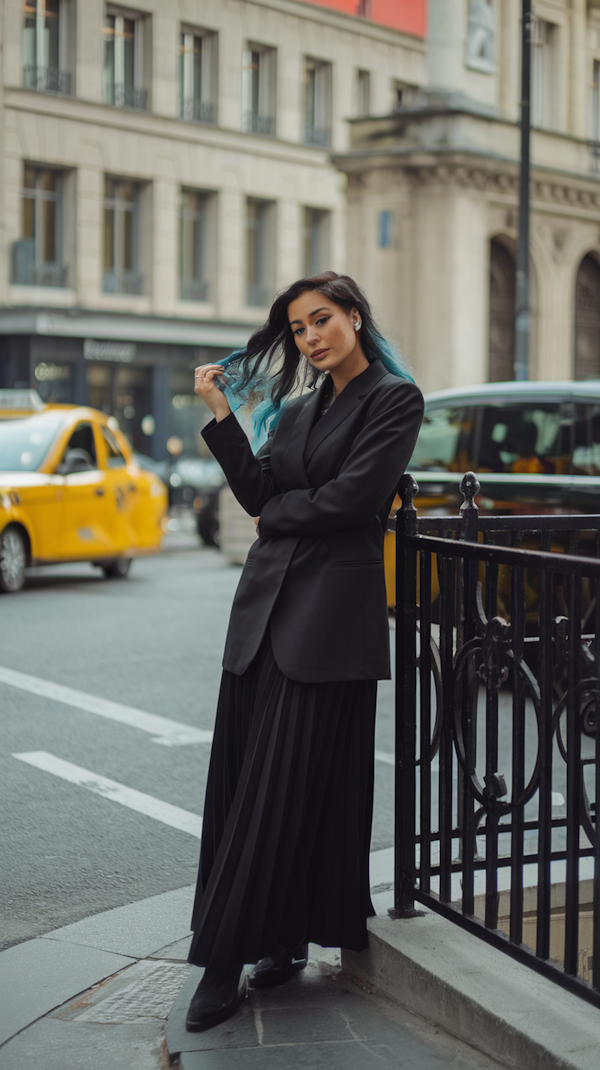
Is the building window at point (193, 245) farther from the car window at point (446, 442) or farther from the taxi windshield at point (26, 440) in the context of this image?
the car window at point (446, 442)

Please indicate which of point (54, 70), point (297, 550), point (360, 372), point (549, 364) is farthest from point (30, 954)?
point (54, 70)

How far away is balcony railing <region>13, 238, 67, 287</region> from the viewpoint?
29.4 meters

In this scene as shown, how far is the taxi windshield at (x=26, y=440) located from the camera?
13.3m

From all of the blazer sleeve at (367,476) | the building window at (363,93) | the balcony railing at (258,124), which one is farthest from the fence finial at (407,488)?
the building window at (363,93)

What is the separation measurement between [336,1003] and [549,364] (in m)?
22.9

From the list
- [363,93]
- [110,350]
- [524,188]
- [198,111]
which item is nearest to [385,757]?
[524,188]

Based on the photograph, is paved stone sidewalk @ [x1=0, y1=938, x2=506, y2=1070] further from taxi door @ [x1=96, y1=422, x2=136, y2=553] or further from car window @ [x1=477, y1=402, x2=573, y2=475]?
taxi door @ [x1=96, y1=422, x2=136, y2=553]

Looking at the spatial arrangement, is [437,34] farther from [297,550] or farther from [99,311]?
[297,550]

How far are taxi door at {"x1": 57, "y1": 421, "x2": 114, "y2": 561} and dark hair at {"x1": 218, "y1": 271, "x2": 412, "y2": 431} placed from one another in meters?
10.0

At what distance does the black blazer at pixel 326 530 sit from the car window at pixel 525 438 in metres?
5.08

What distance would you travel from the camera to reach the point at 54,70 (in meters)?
30.2

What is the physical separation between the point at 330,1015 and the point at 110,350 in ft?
94.1

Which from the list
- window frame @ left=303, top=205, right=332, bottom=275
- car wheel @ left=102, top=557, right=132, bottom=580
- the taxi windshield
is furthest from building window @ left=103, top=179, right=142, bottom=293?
the taxi windshield

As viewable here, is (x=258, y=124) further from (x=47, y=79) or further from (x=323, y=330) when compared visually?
(x=323, y=330)
